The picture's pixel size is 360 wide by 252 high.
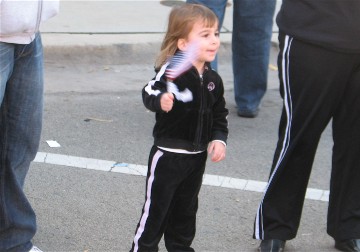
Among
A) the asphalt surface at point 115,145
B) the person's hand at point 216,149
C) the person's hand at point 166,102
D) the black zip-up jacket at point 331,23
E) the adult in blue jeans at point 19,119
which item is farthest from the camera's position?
the asphalt surface at point 115,145

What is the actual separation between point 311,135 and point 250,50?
2162 mm

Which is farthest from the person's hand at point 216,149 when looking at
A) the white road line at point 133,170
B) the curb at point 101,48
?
the curb at point 101,48

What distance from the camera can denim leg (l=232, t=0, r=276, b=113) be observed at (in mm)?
5551

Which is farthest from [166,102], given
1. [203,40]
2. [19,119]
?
[19,119]

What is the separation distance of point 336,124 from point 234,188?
3.46ft

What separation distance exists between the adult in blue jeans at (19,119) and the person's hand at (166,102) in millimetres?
564

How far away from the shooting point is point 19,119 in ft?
10.8

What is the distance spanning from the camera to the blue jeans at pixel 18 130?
10.6ft

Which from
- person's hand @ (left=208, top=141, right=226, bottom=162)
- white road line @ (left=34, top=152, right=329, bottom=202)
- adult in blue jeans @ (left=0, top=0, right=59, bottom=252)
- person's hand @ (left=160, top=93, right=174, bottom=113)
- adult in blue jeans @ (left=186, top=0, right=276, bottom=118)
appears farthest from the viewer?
adult in blue jeans @ (left=186, top=0, right=276, bottom=118)

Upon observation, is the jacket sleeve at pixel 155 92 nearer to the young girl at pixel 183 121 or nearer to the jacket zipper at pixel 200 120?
the young girl at pixel 183 121

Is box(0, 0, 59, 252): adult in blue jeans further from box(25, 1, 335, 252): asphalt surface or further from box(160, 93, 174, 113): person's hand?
box(160, 93, 174, 113): person's hand

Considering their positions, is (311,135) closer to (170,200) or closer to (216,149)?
(216,149)

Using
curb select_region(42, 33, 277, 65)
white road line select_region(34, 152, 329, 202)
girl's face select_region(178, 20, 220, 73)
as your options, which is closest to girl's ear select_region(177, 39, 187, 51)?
girl's face select_region(178, 20, 220, 73)

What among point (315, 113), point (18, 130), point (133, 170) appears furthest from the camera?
point (133, 170)
